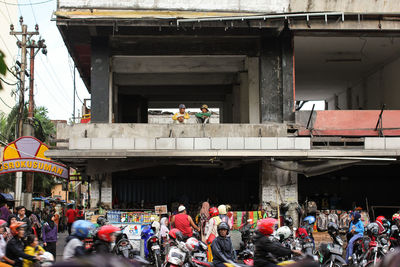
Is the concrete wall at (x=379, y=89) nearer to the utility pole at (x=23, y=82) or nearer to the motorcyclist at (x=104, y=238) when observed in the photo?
the utility pole at (x=23, y=82)

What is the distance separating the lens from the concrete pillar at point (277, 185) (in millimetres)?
19547

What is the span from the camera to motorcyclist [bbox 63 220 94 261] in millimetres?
8922

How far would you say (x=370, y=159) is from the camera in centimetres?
1802

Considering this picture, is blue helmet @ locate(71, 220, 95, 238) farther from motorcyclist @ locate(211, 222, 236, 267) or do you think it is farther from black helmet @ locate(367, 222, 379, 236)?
black helmet @ locate(367, 222, 379, 236)

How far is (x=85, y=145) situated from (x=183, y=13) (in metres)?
5.50

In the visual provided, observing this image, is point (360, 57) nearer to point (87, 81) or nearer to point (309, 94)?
point (309, 94)

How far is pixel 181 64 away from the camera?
23.0 metres

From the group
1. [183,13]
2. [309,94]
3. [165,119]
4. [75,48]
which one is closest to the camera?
[183,13]

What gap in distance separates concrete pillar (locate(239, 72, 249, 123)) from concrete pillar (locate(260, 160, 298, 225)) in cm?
404

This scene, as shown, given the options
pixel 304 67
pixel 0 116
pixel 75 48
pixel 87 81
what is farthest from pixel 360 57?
pixel 0 116

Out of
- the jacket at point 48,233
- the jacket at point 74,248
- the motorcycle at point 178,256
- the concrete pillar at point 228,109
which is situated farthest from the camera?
the concrete pillar at point 228,109

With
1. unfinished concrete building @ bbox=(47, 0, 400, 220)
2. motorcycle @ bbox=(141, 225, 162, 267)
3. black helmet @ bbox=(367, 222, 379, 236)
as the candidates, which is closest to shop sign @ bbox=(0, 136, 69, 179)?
unfinished concrete building @ bbox=(47, 0, 400, 220)

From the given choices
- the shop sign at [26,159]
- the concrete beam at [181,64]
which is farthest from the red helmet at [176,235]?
the concrete beam at [181,64]

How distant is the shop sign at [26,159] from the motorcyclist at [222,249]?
11092 millimetres
